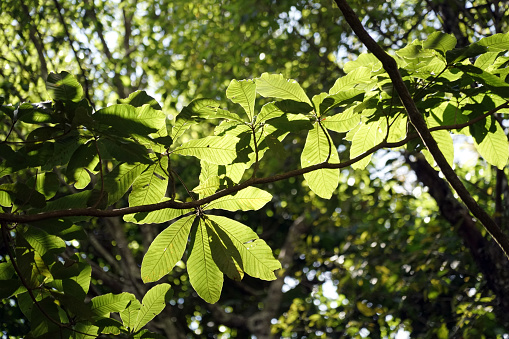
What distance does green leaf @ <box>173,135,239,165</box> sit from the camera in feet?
3.63

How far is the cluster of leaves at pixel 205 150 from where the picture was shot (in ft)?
3.30

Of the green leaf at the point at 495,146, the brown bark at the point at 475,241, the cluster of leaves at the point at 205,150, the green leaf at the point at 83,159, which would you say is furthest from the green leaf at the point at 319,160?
the brown bark at the point at 475,241

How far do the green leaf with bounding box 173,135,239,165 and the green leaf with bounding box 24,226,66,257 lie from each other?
1.20 ft

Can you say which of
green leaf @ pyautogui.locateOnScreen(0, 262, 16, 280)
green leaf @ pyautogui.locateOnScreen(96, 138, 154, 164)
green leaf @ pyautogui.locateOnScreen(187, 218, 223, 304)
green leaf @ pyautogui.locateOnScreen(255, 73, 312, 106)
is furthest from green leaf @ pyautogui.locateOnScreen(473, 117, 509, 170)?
green leaf @ pyautogui.locateOnScreen(0, 262, 16, 280)

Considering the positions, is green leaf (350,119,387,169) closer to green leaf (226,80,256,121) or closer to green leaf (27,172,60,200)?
green leaf (226,80,256,121)

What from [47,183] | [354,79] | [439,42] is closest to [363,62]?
[354,79]

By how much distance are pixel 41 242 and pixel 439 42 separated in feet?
3.10

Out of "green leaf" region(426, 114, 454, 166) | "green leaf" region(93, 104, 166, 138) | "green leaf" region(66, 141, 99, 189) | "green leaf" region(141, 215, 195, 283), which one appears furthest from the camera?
"green leaf" region(426, 114, 454, 166)

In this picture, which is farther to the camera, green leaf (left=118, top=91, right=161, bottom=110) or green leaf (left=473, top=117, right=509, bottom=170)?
green leaf (left=473, top=117, right=509, bottom=170)

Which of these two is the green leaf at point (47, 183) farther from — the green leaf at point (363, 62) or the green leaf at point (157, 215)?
the green leaf at point (363, 62)

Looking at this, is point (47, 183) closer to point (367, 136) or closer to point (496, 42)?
point (367, 136)

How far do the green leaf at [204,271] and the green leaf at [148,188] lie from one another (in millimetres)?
126

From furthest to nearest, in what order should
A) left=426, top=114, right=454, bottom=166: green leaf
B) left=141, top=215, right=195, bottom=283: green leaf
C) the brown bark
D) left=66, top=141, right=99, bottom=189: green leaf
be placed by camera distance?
the brown bark < left=426, top=114, right=454, bottom=166: green leaf < left=141, top=215, right=195, bottom=283: green leaf < left=66, top=141, right=99, bottom=189: green leaf

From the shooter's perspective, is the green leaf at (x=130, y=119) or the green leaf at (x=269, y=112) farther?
the green leaf at (x=269, y=112)
